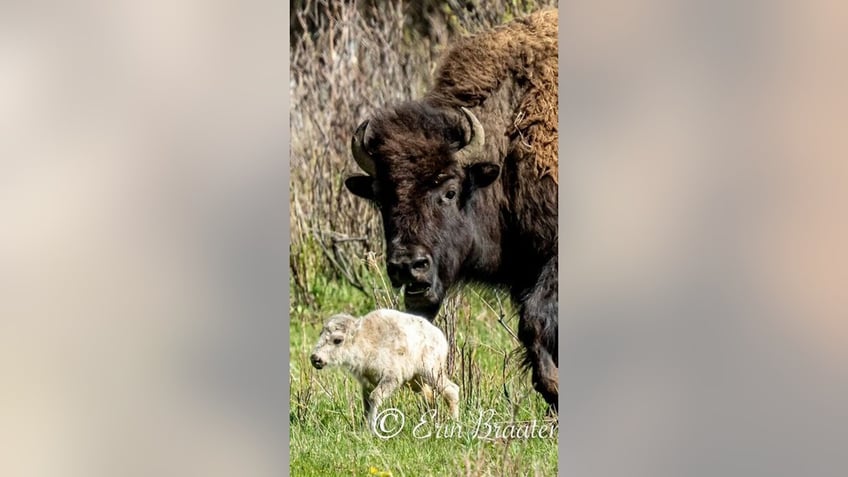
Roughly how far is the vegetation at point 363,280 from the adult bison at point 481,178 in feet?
0.26

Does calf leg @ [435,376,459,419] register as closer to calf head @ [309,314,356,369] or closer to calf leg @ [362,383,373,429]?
calf leg @ [362,383,373,429]

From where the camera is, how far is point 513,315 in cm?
450

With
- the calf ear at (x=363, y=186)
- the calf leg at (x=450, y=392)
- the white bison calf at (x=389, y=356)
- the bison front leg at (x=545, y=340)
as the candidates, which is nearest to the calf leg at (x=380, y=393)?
the white bison calf at (x=389, y=356)

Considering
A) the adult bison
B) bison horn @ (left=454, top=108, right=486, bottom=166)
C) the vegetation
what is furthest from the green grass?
bison horn @ (left=454, top=108, right=486, bottom=166)

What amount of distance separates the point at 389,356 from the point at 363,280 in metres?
0.37

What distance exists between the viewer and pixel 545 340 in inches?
176

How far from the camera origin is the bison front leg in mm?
4477

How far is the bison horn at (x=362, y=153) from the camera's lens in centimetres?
445
